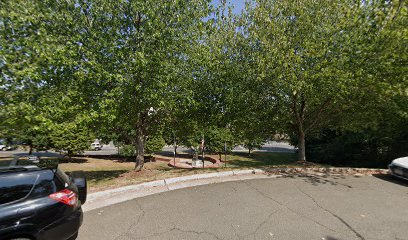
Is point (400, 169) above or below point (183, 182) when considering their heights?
above

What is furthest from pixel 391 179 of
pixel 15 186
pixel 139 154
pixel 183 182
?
pixel 15 186

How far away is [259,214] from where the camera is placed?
498 centimetres

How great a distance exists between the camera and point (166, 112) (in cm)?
942

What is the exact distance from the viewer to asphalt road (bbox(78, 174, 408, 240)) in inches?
163

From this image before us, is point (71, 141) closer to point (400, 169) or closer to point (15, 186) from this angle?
point (15, 186)

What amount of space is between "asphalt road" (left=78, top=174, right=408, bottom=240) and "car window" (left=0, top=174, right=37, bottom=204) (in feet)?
4.27

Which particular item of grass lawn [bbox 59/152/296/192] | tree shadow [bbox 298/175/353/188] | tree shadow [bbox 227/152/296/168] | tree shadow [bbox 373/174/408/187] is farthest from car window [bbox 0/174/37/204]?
tree shadow [bbox 227/152/296/168]

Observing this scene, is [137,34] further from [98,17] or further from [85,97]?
[85,97]

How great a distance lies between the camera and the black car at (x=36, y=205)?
3168 millimetres

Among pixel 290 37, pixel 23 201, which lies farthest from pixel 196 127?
pixel 23 201

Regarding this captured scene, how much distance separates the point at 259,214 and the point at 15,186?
4569 mm

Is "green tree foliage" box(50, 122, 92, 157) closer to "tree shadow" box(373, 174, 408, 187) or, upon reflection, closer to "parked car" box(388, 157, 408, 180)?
"tree shadow" box(373, 174, 408, 187)

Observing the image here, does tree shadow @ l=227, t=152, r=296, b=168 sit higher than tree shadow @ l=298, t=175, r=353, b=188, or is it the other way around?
tree shadow @ l=298, t=175, r=353, b=188

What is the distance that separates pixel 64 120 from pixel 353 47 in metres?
10.6
